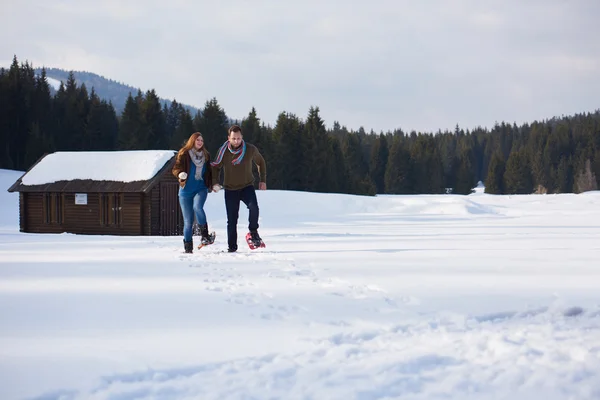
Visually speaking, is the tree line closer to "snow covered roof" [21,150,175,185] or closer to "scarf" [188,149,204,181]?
"snow covered roof" [21,150,175,185]

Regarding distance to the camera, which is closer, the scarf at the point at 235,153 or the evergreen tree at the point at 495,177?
the scarf at the point at 235,153

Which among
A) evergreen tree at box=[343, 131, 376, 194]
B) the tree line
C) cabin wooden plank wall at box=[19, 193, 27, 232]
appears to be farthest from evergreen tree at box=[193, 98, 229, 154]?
cabin wooden plank wall at box=[19, 193, 27, 232]

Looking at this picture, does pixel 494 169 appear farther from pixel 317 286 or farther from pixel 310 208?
pixel 317 286

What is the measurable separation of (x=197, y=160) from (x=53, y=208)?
14.0m

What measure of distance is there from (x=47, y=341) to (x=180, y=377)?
3.72 ft

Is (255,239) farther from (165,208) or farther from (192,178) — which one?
(165,208)

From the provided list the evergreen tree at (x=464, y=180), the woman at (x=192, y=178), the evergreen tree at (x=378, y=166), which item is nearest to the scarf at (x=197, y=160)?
the woman at (x=192, y=178)

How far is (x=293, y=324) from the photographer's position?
391 centimetres

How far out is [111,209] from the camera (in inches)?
776

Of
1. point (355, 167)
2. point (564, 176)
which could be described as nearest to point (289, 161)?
point (355, 167)

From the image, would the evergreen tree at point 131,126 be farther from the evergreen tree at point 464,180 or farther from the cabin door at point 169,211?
the evergreen tree at point 464,180

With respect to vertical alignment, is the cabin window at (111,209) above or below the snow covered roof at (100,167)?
below

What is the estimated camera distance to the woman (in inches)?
359

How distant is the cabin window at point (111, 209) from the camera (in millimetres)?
19609
